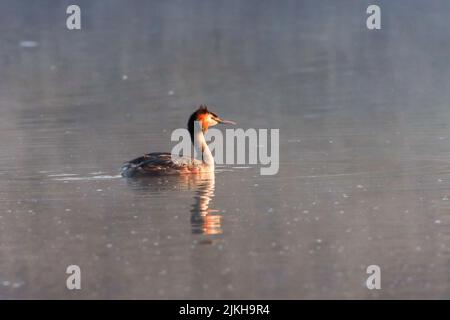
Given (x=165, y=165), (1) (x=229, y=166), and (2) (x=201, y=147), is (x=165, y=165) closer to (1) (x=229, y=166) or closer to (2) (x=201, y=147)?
(2) (x=201, y=147)

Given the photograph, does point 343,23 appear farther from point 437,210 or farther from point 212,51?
point 437,210

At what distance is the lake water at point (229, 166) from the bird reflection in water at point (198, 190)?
0.05 metres

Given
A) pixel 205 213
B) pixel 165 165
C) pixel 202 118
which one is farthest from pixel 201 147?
pixel 205 213

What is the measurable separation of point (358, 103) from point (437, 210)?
42.5ft

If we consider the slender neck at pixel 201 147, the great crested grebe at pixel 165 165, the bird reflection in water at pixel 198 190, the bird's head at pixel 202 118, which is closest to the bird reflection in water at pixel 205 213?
the bird reflection in water at pixel 198 190

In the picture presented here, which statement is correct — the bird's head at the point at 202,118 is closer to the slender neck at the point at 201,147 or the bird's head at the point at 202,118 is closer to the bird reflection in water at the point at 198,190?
the slender neck at the point at 201,147

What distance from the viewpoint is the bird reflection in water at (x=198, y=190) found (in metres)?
13.5

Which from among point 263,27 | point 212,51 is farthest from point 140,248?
point 263,27

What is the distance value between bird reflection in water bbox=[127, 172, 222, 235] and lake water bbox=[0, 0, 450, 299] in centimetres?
5

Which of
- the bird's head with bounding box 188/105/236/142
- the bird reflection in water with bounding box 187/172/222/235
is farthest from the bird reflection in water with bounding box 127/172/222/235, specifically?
the bird's head with bounding box 188/105/236/142

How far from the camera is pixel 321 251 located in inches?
481

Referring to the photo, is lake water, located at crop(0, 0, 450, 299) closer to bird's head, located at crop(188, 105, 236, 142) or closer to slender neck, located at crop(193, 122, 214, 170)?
slender neck, located at crop(193, 122, 214, 170)

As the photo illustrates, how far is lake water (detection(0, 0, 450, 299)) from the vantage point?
11656 mm
